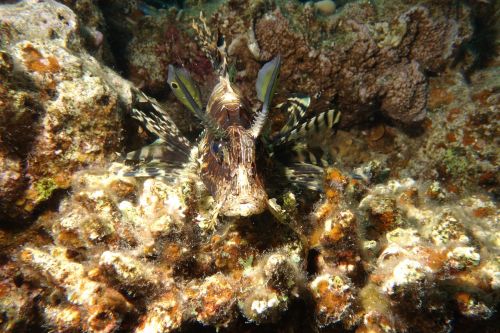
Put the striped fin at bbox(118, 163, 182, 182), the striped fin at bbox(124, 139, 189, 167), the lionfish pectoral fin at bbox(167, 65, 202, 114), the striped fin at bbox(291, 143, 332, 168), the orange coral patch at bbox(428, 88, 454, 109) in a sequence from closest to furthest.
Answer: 1. the lionfish pectoral fin at bbox(167, 65, 202, 114)
2. the striped fin at bbox(118, 163, 182, 182)
3. the striped fin at bbox(124, 139, 189, 167)
4. the striped fin at bbox(291, 143, 332, 168)
5. the orange coral patch at bbox(428, 88, 454, 109)

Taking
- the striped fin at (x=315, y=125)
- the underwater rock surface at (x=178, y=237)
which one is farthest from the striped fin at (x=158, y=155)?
the striped fin at (x=315, y=125)

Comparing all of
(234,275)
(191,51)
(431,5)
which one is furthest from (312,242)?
(431,5)

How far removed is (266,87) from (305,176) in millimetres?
1310

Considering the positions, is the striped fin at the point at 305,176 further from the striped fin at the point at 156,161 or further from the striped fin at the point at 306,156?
the striped fin at the point at 156,161

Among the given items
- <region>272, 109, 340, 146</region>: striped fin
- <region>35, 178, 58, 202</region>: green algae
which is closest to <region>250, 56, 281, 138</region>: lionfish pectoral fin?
<region>272, 109, 340, 146</region>: striped fin

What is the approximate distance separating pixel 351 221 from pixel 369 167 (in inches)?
50.9

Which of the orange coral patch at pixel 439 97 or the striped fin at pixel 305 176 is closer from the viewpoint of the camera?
the striped fin at pixel 305 176

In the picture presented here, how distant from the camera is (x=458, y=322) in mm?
2453

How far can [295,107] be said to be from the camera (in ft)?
14.6

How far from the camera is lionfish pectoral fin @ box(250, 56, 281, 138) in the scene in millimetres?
2660

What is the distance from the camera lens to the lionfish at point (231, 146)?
260cm

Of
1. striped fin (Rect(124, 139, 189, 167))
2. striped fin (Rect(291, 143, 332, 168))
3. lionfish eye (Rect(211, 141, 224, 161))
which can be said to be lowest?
striped fin (Rect(291, 143, 332, 168))

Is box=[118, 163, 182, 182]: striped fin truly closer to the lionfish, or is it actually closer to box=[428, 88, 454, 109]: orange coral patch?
the lionfish

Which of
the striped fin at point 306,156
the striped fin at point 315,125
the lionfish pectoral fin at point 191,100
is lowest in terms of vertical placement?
the striped fin at point 306,156
